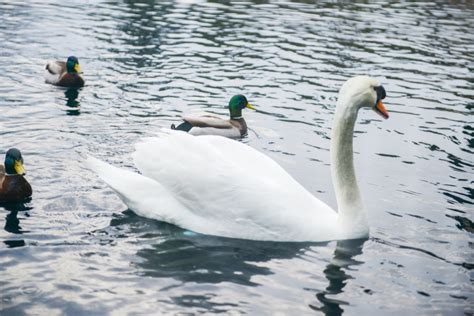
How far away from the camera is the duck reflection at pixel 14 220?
765 cm

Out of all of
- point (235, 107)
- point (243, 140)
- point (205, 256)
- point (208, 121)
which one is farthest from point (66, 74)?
point (205, 256)

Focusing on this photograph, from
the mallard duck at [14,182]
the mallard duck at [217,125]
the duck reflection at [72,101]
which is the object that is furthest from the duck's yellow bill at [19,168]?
the duck reflection at [72,101]

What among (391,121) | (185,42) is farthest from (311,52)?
(391,121)

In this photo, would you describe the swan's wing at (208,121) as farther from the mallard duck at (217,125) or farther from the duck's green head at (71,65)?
the duck's green head at (71,65)

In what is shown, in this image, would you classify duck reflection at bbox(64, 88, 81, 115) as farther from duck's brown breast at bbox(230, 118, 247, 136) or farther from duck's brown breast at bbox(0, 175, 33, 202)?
duck's brown breast at bbox(0, 175, 33, 202)

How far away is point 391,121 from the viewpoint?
13797mm

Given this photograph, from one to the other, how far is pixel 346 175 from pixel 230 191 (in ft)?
4.29

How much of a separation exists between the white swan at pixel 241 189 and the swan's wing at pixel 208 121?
355 cm

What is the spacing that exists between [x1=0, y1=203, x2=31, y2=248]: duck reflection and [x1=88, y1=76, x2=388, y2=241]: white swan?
111 centimetres

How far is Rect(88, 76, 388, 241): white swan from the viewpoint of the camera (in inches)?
304

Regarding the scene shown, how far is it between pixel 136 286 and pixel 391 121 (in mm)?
8168

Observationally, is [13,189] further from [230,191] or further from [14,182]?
[230,191]

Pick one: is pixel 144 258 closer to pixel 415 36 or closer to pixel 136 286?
pixel 136 286

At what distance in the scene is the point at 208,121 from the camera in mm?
12109
